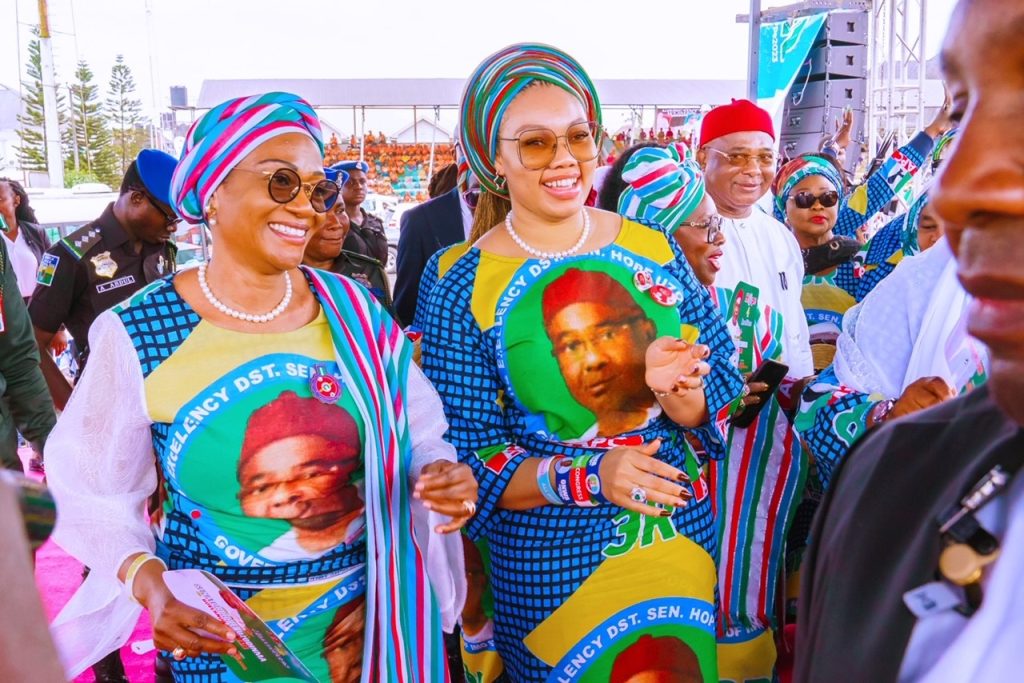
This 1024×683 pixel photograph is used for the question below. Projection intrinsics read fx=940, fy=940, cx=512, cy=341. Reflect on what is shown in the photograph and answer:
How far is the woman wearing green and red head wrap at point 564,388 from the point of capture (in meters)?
2.17

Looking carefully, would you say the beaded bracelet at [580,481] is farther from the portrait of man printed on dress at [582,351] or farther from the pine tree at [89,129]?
the pine tree at [89,129]

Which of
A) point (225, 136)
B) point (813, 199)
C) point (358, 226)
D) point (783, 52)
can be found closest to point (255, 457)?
point (225, 136)

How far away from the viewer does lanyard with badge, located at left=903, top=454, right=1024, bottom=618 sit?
773 mm

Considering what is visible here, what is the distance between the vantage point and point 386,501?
209cm

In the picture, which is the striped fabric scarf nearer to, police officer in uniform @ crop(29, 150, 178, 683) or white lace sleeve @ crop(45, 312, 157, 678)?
white lace sleeve @ crop(45, 312, 157, 678)

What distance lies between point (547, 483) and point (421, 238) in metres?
2.35

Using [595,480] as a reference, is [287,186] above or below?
above

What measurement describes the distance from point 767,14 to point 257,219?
9810 millimetres

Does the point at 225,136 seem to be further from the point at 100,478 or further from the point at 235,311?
the point at 100,478

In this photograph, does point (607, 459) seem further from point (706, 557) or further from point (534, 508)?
point (706, 557)

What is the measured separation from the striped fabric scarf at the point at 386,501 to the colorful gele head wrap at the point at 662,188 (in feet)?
3.30

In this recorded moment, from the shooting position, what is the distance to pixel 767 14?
34.7 ft

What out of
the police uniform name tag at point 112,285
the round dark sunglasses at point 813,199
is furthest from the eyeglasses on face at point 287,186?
the round dark sunglasses at point 813,199

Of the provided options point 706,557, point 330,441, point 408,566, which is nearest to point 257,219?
point 330,441
